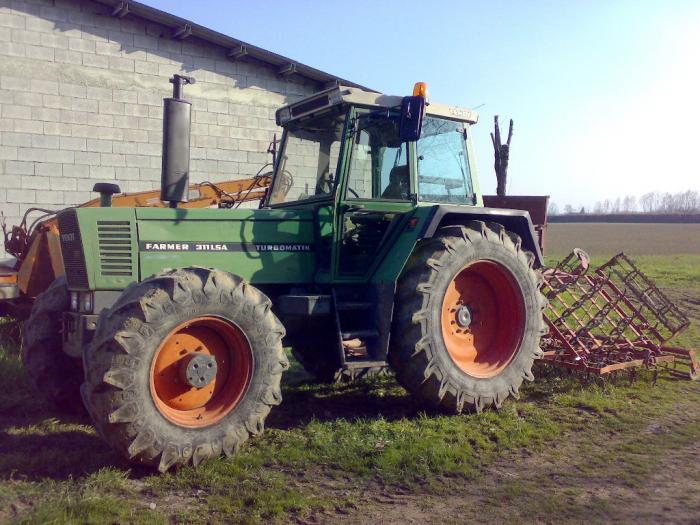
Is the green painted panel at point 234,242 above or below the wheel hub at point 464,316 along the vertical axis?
above

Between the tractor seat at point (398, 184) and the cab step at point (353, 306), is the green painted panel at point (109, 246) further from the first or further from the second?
the tractor seat at point (398, 184)

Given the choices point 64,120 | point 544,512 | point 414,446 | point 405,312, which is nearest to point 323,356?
point 405,312

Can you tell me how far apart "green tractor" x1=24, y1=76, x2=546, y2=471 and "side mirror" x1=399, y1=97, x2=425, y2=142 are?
12 millimetres

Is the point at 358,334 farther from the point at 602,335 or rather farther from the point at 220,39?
the point at 220,39

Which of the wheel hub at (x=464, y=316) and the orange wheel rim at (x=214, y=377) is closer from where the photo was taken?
the orange wheel rim at (x=214, y=377)

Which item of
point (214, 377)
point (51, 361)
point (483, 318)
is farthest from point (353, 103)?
point (51, 361)

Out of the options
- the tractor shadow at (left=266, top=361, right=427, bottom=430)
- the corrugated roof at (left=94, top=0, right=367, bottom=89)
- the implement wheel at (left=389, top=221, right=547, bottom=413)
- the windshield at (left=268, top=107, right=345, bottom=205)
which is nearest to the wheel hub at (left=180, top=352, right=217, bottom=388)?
the tractor shadow at (left=266, top=361, right=427, bottom=430)

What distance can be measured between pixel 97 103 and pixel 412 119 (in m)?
7.54

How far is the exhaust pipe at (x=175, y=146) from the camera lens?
4500 millimetres

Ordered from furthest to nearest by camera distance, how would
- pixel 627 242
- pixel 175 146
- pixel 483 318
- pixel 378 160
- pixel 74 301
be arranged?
pixel 627 242
pixel 483 318
pixel 378 160
pixel 74 301
pixel 175 146

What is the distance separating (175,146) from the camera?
14.9ft

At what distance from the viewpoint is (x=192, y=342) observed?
174 inches

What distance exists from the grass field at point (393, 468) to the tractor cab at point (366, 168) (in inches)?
53.5

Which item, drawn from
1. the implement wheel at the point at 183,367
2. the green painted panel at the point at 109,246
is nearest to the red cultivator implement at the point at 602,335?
A: the implement wheel at the point at 183,367
